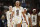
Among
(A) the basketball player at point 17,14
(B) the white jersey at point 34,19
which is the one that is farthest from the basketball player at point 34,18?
(A) the basketball player at point 17,14

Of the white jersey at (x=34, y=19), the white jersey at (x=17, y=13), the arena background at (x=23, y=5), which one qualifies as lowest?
the white jersey at (x=34, y=19)

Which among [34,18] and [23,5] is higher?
[23,5]

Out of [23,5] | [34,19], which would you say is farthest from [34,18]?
[23,5]

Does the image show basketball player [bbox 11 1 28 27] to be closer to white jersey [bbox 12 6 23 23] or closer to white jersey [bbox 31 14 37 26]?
white jersey [bbox 12 6 23 23]

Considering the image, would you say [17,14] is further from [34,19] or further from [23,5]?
[34,19]

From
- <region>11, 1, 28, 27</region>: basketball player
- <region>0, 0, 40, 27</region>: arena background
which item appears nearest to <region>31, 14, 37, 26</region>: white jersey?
<region>0, 0, 40, 27</region>: arena background

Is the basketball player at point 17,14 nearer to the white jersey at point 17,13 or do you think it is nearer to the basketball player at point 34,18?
the white jersey at point 17,13

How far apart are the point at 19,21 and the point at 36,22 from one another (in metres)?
0.38

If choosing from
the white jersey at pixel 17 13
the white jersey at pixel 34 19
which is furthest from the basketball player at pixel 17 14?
the white jersey at pixel 34 19

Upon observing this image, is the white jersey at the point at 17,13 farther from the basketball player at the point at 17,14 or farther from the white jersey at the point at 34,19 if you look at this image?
the white jersey at the point at 34,19

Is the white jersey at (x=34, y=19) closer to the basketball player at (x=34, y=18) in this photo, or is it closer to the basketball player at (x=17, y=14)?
the basketball player at (x=34, y=18)

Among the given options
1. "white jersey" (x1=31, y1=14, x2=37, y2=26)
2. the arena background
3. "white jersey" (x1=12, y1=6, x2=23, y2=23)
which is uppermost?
the arena background

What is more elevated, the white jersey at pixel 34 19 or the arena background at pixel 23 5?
the arena background at pixel 23 5

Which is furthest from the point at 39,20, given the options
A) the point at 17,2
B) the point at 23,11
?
the point at 17,2
